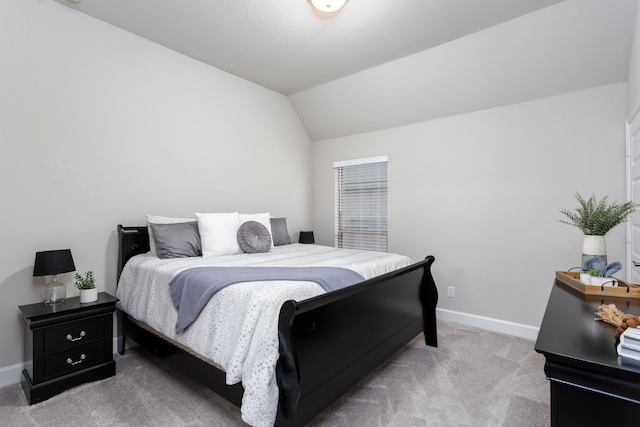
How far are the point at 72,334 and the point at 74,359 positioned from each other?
0.59 ft

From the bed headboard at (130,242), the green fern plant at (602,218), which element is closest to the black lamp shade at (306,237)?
the bed headboard at (130,242)

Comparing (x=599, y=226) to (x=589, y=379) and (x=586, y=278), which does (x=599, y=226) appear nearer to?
(x=586, y=278)

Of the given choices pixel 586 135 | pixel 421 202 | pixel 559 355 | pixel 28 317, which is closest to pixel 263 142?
pixel 421 202

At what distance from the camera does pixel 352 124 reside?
13.8ft

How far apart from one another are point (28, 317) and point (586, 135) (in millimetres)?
4517

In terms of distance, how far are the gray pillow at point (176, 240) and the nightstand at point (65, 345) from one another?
52 centimetres

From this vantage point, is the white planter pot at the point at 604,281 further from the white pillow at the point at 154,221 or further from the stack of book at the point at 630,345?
the white pillow at the point at 154,221

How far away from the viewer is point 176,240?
274cm

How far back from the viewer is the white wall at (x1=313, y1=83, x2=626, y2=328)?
2.76 m

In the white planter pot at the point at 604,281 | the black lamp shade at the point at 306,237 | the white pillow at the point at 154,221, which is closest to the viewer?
the white planter pot at the point at 604,281

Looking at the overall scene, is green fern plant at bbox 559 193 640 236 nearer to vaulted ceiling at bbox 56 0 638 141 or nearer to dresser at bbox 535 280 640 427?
dresser at bbox 535 280 640 427

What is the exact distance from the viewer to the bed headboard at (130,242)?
110 inches

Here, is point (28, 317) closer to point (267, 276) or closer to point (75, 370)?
point (75, 370)

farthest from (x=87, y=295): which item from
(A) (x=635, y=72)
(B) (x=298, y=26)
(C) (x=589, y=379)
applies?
(A) (x=635, y=72)
